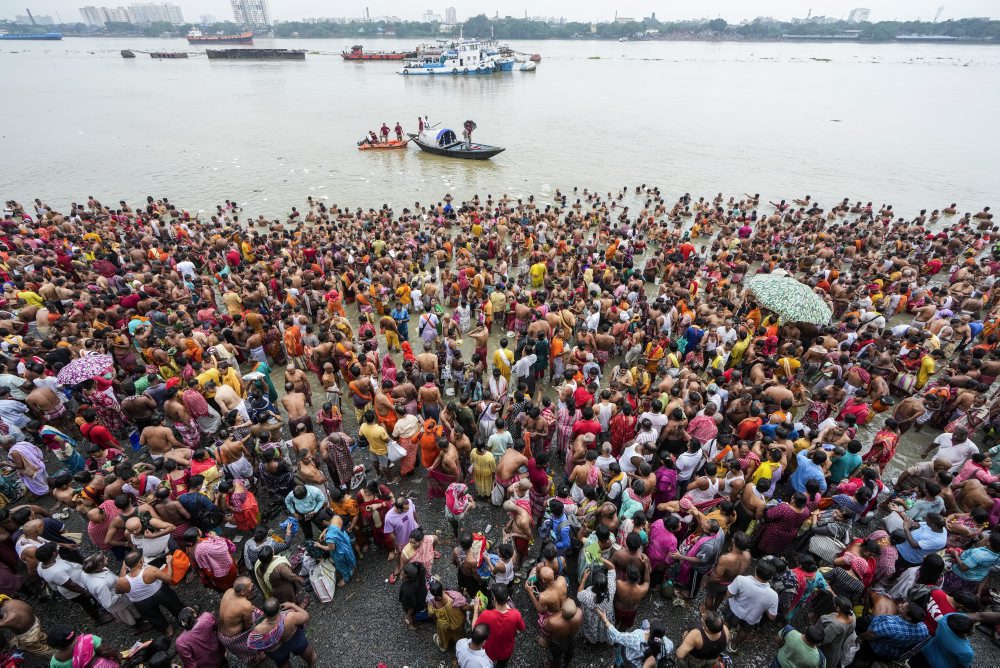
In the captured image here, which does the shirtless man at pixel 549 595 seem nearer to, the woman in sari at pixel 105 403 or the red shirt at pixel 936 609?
the red shirt at pixel 936 609

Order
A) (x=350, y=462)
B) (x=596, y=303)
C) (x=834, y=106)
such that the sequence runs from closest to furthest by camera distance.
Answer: (x=350, y=462) < (x=596, y=303) < (x=834, y=106)

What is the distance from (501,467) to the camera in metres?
7.01

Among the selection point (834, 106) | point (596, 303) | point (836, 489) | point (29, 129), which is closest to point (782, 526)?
point (836, 489)

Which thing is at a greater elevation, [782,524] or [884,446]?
[782,524]

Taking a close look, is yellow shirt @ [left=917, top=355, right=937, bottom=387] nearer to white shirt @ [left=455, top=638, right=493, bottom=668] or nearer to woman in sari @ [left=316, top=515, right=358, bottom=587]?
white shirt @ [left=455, top=638, right=493, bottom=668]

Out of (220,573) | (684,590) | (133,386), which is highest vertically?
(133,386)

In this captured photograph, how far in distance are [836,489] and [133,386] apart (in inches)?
465

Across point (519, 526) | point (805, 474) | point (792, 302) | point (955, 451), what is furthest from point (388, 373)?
point (955, 451)

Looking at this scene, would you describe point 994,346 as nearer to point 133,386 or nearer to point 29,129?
point 133,386

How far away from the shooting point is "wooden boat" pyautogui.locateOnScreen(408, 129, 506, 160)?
104 ft

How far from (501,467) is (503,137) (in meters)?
39.3

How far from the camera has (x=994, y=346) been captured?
1124 cm

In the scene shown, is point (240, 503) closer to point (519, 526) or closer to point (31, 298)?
point (519, 526)

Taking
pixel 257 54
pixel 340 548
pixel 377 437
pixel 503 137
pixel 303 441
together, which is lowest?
pixel 340 548
